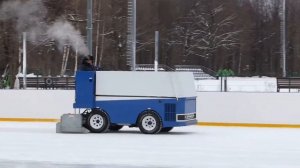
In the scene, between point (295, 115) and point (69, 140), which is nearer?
point (69, 140)

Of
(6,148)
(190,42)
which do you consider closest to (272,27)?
(190,42)

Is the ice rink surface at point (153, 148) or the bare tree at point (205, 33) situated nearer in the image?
the ice rink surface at point (153, 148)

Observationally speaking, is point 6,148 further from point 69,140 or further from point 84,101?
point 84,101

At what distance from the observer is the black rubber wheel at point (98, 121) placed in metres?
17.4

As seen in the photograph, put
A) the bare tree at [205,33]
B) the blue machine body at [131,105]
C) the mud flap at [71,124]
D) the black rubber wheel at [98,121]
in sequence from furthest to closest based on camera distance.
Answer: the bare tree at [205,33]
the mud flap at [71,124]
the black rubber wheel at [98,121]
the blue machine body at [131,105]

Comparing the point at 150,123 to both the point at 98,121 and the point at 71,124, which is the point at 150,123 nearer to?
the point at 98,121

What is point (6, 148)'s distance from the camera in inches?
527

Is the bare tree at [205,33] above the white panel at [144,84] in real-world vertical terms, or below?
above

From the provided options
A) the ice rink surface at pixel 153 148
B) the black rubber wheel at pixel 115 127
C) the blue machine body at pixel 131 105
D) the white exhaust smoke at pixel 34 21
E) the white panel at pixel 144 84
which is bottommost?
the ice rink surface at pixel 153 148

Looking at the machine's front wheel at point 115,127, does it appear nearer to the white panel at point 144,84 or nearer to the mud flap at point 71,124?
the mud flap at point 71,124

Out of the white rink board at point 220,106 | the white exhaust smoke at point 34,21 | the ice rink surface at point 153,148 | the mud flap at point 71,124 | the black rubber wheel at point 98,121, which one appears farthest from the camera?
the white exhaust smoke at point 34,21

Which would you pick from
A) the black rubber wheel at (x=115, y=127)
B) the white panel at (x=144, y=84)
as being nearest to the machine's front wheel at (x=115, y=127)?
the black rubber wheel at (x=115, y=127)

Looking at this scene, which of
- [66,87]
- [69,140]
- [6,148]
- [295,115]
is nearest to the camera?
[6,148]

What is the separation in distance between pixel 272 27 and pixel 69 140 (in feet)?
191
